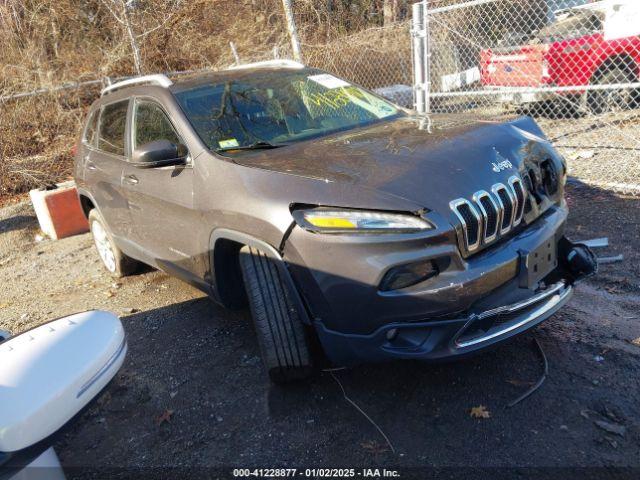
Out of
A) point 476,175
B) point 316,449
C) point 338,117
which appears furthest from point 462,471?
point 338,117

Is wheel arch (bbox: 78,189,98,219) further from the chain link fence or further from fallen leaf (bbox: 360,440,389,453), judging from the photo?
the chain link fence

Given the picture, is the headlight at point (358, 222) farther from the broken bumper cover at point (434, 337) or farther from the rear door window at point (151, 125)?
the rear door window at point (151, 125)

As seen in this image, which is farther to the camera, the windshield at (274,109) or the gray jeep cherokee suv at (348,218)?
the windshield at (274,109)

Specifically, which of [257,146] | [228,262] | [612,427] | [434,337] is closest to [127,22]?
[257,146]

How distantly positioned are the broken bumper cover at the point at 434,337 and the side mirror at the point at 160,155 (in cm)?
149

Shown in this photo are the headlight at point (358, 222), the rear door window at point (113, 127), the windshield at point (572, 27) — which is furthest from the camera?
the windshield at point (572, 27)

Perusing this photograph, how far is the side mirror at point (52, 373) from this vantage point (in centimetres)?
160

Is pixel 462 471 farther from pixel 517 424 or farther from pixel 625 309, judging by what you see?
pixel 625 309

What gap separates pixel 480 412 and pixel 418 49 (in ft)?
15.8

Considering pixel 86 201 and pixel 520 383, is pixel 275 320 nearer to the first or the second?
pixel 520 383

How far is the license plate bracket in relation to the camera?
2.60 m

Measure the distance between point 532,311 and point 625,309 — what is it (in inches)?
48.2

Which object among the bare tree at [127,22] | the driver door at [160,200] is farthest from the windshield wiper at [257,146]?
the bare tree at [127,22]

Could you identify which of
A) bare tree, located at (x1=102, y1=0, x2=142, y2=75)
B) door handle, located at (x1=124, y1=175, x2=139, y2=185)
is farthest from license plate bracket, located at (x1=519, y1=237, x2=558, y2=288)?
bare tree, located at (x1=102, y1=0, x2=142, y2=75)
